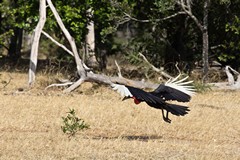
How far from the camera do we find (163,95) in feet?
35.2

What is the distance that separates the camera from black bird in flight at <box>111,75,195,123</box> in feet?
32.7

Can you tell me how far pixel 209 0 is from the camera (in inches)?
741

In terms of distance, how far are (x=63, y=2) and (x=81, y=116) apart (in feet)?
27.3

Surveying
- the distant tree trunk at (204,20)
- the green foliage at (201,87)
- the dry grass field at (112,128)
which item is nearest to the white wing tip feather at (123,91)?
the dry grass field at (112,128)

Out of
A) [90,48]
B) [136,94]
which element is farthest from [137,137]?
[90,48]

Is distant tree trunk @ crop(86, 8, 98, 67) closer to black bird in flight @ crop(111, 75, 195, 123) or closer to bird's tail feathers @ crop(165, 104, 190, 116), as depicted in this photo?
black bird in flight @ crop(111, 75, 195, 123)

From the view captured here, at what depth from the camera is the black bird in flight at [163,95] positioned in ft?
32.7

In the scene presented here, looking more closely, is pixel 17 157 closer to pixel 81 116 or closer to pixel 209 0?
pixel 81 116

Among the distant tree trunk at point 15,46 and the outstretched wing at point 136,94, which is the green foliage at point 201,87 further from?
the distant tree trunk at point 15,46

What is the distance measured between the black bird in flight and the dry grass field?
584mm

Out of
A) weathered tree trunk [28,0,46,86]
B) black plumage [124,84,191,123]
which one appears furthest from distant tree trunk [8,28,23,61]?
black plumage [124,84,191,123]

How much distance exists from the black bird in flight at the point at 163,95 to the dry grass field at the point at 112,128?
1.92 feet

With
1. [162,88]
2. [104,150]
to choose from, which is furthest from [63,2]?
[104,150]

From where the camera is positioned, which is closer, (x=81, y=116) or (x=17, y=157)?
(x=17, y=157)
